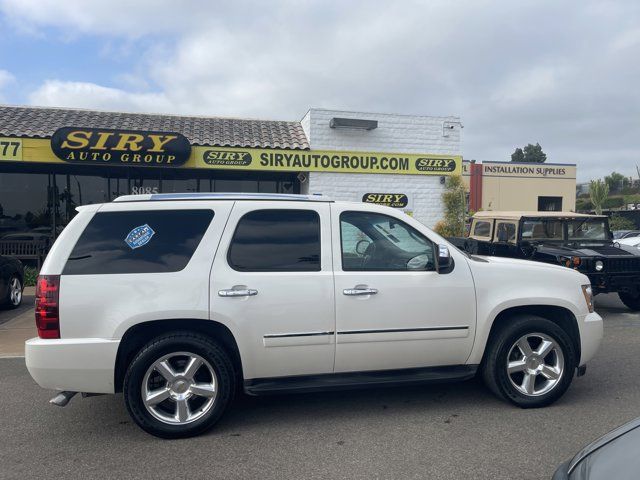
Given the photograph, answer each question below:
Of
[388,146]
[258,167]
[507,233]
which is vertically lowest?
[507,233]

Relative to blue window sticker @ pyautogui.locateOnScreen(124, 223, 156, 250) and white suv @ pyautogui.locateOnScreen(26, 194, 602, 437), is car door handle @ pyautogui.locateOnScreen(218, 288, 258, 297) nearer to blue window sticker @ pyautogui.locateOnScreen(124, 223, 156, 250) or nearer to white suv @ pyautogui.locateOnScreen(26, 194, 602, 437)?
white suv @ pyautogui.locateOnScreen(26, 194, 602, 437)

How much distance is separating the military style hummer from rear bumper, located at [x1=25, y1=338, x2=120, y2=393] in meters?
5.67

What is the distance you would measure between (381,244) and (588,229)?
6.51 metres

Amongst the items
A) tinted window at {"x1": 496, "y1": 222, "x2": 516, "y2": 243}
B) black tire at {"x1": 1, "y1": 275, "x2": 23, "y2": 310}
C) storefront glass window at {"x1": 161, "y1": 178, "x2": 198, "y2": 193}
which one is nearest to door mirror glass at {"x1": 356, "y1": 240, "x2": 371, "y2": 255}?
tinted window at {"x1": 496, "y1": 222, "x2": 516, "y2": 243}

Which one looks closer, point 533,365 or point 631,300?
point 533,365

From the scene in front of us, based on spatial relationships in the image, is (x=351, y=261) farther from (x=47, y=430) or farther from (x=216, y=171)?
(x=216, y=171)

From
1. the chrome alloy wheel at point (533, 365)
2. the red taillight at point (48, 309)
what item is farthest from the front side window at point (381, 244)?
the red taillight at point (48, 309)

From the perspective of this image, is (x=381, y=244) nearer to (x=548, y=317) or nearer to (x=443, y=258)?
(x=443, y=258)

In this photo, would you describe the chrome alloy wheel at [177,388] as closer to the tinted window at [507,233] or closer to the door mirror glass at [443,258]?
A: the door mirror glass at [443,258]

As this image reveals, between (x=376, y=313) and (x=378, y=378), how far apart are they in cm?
56

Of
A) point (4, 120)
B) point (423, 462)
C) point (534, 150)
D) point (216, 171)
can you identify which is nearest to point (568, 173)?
point (216, 171)

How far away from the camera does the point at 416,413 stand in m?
4.52

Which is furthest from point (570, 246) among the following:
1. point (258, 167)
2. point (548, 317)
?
point (258, 167)

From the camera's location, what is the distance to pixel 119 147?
11.4 metres
